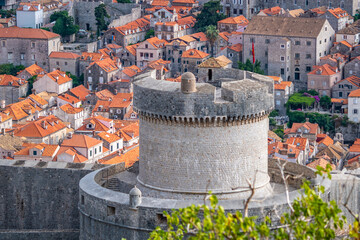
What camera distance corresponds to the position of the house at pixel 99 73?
127625 millimetres

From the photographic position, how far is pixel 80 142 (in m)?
102

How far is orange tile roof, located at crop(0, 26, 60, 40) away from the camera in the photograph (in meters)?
133

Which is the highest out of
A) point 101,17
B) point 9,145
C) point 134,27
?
point 101,17

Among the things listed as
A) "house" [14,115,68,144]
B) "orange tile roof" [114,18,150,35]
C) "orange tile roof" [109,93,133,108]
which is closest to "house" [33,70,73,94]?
"orange tile roof" [109,93,133,108]

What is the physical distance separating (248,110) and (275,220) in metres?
2.69

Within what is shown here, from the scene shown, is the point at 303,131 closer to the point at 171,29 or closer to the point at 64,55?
the point at 171,29

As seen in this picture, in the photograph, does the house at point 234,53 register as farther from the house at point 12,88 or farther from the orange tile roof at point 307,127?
the house at point 12,88

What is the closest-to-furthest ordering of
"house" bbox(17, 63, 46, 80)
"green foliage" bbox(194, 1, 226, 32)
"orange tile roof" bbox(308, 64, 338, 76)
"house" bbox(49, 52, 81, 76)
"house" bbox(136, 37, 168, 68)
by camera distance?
"orange tile roof" bbox(308, 64, 338, 76) → "house" bbox(17, 63, 46, 80) → "house" bbox(49, 52, 81, 76) → "house" bbox(136, 37, 168, 68) → "green foliage" bbox(194, 1, 226, 32)

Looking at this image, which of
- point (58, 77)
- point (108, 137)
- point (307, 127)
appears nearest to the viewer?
point (108, 137)

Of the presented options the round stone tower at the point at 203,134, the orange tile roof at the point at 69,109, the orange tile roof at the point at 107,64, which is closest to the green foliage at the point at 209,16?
the orange tile roof at the point at 107,64

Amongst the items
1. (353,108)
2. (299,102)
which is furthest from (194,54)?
(353,108)

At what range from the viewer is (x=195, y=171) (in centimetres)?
2845

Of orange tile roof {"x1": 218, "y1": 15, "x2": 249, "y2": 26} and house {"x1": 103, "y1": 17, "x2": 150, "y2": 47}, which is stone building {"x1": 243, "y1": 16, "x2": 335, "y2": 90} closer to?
orange tile roof {"x1": 218, "y1": 15, "x2": 249, "y2": 26}

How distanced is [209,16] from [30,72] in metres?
22.5
